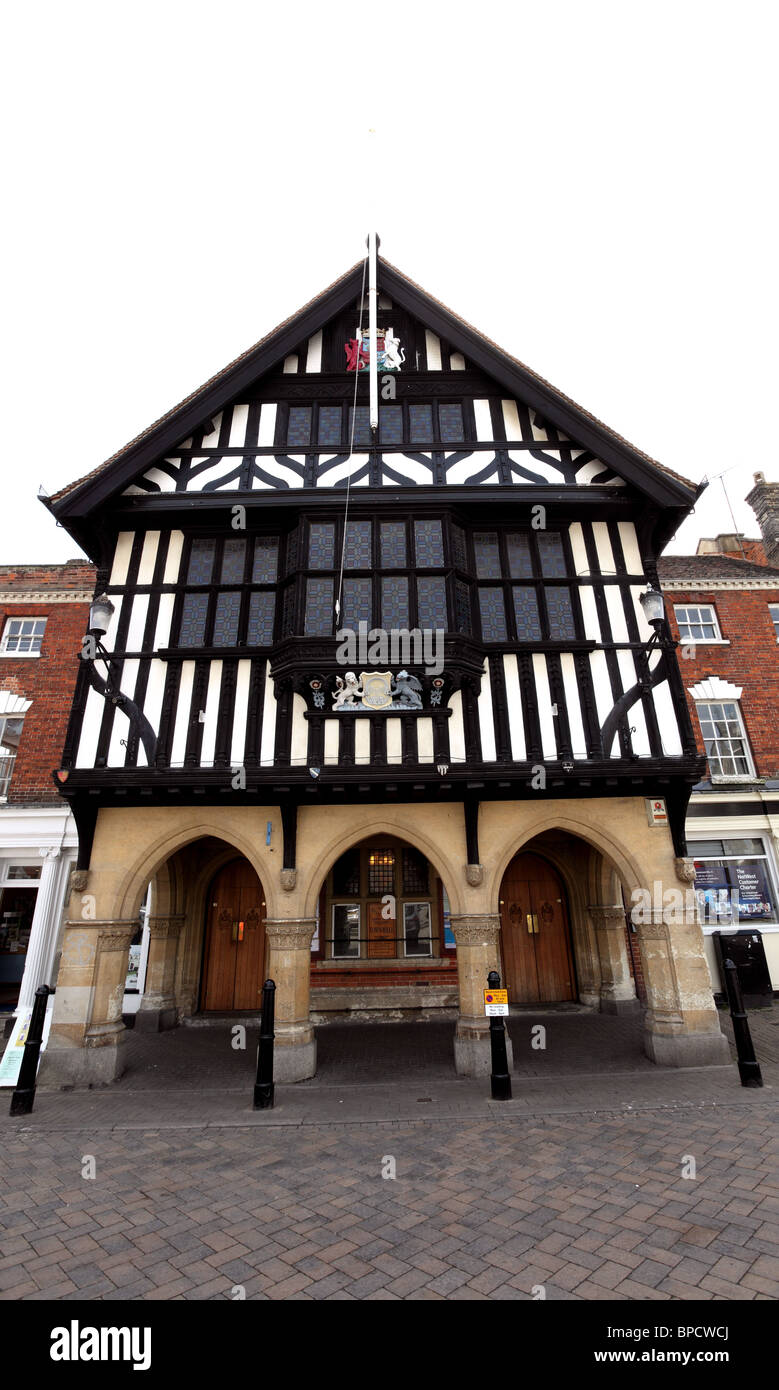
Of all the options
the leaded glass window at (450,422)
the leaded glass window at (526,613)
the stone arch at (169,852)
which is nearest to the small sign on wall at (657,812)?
the leaded glass window at (526,613)

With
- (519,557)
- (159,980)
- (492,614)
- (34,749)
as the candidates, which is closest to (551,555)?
(519,557)

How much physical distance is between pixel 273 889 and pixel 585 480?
8417 millimetres

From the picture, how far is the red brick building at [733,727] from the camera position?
13.2 m

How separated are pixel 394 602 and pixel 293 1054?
6.68 meters

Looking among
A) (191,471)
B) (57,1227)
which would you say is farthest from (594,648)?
(57,1227)

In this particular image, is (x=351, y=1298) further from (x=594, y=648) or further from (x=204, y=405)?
(x=204, y=405)

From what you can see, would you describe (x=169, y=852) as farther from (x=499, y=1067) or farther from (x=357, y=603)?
(x=499, y=1067)

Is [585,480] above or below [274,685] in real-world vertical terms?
above

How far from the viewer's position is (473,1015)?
855cm

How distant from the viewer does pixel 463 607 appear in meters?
9.73

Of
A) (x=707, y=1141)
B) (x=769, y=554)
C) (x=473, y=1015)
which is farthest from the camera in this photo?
(x=769, y=554)

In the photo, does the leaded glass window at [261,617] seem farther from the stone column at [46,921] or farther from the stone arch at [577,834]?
the stone column at [46,921]
